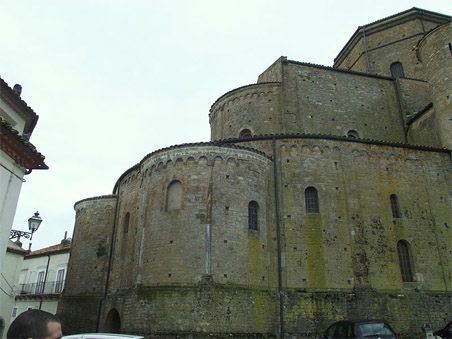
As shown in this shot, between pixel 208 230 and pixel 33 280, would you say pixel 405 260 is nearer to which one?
pixel 208 230

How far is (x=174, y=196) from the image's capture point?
1465cm

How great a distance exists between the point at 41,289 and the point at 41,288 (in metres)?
0.07

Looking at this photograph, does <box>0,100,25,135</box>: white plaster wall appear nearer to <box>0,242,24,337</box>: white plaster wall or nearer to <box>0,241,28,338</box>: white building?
<box>0,241,28,338</box>: white building

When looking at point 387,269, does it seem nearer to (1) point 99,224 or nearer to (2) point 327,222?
(2) point 327,222

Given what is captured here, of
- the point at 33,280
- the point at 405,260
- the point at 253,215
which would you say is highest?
the point at 253,215

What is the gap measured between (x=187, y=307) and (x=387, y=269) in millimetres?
8031

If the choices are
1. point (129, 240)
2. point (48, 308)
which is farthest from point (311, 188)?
point (48, 308)

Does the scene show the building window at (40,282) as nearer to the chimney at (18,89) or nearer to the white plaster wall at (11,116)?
the white plaster wall at (11,116)

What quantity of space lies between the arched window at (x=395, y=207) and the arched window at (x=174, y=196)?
9025mm

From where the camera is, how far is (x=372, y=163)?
16.6 m

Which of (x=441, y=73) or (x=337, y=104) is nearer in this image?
(x=441, y=73)

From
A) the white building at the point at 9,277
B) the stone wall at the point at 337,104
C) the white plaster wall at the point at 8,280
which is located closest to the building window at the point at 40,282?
the white building at the point at 9,277

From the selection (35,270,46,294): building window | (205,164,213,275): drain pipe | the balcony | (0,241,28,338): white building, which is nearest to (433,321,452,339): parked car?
(205,164,213,275): drain pipe

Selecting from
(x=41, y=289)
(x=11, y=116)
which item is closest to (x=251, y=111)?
(x=11, y=116)
